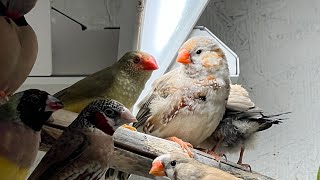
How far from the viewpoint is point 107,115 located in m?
0.56

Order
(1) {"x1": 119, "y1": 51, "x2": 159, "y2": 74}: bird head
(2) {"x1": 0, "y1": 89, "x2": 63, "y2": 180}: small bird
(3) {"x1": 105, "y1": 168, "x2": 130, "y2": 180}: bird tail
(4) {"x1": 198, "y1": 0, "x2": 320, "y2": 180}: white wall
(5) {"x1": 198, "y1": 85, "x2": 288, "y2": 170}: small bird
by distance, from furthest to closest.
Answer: (4) {"x1": 198, "y1": 0, "x2": 320, "y2": 180}: white wall
(5) {"x1": 198, "y1": 85, "x2": 288, "y2": 170}: small bird
(3) {"x1": 105, "y1": 168, "x2": 130, "y2": 180}: bird tail
(1) {"x1": 119, "y1": 51, "x2": 159, "y2": 74}: bird head
(2) {"x1": 0, "y1": 89, "x2": 63, "y2": 180}: small bird

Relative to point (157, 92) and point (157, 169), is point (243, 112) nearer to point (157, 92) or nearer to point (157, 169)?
point (157, 92)

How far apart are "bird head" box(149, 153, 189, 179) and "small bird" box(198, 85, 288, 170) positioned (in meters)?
0.30

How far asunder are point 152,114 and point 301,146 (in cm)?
91

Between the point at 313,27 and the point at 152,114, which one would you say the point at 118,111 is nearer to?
the point at 152,114

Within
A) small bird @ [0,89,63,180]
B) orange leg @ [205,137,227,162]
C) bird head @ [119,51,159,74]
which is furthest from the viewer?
orange leg @ [205,137,227,162]

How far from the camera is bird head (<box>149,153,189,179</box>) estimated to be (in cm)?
82

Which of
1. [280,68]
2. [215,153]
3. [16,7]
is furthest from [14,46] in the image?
[280,68]

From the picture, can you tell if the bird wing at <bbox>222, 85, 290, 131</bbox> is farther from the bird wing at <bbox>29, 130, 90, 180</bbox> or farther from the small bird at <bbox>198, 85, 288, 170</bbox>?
the bird wing at <bbox>29, 130, 90, 180</bbox>

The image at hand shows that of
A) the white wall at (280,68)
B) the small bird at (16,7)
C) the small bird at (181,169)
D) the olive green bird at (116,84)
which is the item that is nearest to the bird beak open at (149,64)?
the olive green bird at (116,84)

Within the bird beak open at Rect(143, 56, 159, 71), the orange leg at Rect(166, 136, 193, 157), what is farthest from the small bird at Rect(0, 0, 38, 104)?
the orange leg at Rect(166, 136, 193, 157)

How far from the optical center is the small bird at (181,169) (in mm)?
832

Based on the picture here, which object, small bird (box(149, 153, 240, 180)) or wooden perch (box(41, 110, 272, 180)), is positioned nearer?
wooden perch (box(41, 110, 272, 180))

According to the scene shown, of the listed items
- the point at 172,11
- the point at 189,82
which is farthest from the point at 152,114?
the point at 172,11
